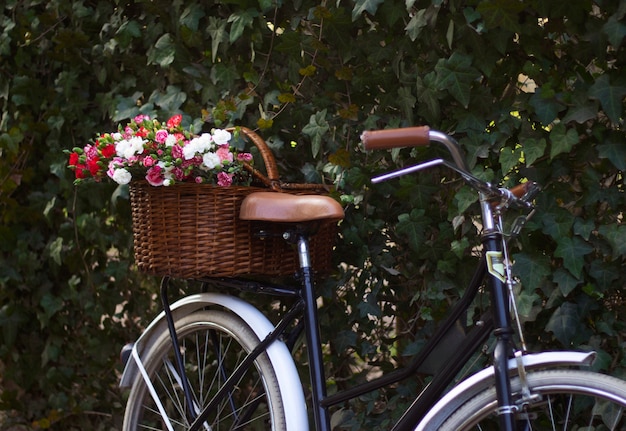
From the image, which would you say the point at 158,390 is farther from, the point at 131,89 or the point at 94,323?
the point at 131,89

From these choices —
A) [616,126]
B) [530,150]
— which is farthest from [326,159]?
[616,126]

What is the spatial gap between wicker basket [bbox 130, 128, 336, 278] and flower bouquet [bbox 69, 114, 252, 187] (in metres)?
0.04

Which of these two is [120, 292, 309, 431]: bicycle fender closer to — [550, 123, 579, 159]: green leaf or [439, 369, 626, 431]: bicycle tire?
[439, 369, 626, 431]: bicycle tire

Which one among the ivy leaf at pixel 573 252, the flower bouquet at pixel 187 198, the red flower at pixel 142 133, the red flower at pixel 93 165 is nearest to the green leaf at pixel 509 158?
the ivy leaf at pixel 573 252

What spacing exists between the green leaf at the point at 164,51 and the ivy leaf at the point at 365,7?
0.76 m

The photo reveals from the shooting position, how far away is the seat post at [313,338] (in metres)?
2.32

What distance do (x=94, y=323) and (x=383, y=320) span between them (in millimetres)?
1350

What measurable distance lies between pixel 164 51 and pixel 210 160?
28.9 inches

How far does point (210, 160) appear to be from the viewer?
7.74 feet

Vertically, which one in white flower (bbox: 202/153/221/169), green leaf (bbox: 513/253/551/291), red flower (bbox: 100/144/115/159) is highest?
red flower (bbox: 100/144/115/159)

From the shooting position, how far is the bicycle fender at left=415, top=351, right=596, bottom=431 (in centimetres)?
182

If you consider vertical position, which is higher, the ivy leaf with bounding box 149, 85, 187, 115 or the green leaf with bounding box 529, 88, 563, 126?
the ivy leaf with bounding box 149, 85, 187, 115

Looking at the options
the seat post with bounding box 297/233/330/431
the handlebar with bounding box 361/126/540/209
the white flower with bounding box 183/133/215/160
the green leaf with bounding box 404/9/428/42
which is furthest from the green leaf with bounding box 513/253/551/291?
the white flower with bounding box 183/133/215/160

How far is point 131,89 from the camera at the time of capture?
3.22 metres
